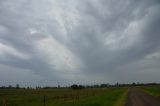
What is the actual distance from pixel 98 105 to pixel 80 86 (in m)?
153

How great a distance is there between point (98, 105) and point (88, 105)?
1.50 meters

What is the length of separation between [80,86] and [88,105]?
15387cm

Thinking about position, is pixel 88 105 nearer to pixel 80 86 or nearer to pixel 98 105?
pixel 98 105

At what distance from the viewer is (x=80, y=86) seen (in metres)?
189

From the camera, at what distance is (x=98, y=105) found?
36.6 meters

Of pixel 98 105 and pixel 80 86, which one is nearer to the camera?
pixel 98 105

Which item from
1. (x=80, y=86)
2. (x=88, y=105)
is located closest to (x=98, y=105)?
(x=88, y=105)

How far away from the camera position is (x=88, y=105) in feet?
118

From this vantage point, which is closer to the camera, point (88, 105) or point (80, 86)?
point (88, 105)
